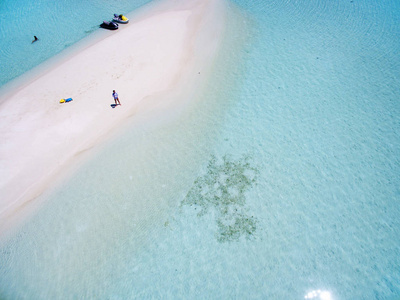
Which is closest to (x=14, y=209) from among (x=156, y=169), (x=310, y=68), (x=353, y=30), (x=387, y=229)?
(x=156, y=169)

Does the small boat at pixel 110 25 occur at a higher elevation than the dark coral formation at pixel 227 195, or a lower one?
higher

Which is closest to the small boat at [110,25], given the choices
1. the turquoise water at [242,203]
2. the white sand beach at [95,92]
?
the white sand beach at [95,92]

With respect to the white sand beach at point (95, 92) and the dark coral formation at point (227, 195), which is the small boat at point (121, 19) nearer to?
the white sand beach at point (95, 92)

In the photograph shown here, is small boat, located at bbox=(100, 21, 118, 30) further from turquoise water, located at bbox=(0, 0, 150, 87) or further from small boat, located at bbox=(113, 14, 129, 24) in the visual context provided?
turquoise water, located at bbox=(0, 0, 150, 87)

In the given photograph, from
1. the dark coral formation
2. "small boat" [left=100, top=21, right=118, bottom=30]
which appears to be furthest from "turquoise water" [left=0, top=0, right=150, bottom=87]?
the dark coral formation

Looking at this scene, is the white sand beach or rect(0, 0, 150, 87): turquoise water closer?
the white sand beach

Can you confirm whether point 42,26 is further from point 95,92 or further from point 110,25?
point 95,92

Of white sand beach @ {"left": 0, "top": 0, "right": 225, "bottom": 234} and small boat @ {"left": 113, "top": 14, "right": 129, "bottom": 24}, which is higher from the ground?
small boat @ {"left": 113, "top": 14, "right": 129, "bottom": 24}
